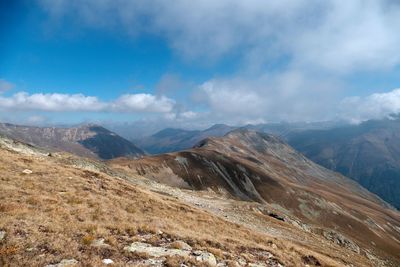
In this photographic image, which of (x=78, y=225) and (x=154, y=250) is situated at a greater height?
(x=78, y=225)

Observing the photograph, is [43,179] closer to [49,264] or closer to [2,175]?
[2,175]

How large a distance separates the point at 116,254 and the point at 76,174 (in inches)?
1094

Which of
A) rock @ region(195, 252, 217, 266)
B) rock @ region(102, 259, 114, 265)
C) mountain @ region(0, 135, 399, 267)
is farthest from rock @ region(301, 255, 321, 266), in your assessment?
rock @ region(102, 259, 114, 265)

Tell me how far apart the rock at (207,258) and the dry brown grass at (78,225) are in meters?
0.73

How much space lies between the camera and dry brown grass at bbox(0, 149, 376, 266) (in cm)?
1602

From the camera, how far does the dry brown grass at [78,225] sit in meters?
16.0

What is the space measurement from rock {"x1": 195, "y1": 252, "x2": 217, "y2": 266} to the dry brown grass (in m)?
0.73

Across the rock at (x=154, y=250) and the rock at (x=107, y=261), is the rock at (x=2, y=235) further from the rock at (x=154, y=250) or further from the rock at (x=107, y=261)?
the rock at (x=154, y=250)

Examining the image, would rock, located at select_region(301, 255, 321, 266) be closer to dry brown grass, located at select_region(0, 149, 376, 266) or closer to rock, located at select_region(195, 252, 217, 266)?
dry brown grass, located at select_region(0, 149, 376, 266)

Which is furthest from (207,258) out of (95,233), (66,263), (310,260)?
(310,260)

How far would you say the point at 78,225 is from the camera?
2059 centimetres

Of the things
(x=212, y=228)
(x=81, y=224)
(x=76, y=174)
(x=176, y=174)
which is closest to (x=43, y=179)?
(x=76, y=174)

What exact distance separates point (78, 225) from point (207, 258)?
8.57 meters

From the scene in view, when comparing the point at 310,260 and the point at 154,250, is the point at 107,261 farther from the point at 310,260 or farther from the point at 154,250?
the point at 310,260
